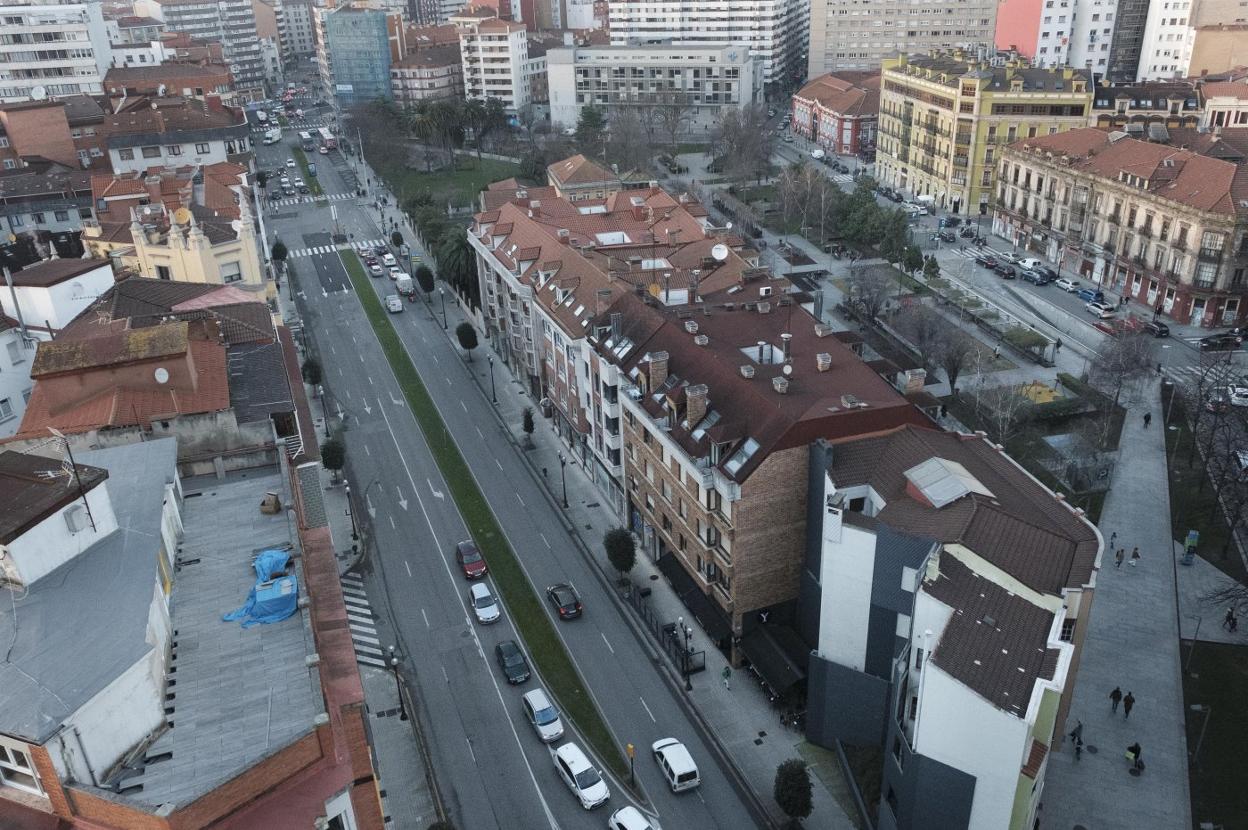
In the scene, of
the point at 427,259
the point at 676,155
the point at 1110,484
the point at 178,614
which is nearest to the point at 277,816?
the point at 178,614

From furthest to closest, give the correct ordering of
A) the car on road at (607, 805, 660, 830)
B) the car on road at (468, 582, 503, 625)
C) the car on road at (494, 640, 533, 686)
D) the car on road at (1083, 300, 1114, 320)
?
the car on road at (1083, 300, 1114, 320), the car on road at (468, 582, 503, 625), the car on road at (494, 640, 533, 686), the car on road at (607, 805, 660, 830)

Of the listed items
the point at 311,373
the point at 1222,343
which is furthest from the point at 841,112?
the point at 311,373

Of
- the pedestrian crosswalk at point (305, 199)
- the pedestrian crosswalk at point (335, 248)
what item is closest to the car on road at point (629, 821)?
the pedestrian crosswalk at point (335, 248)

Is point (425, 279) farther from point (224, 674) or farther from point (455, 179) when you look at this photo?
point (224, 674)

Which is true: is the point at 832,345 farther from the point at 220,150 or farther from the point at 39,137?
the point at 39,137

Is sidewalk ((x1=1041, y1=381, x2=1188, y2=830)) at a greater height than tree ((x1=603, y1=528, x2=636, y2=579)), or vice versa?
tree ((x1=603, y1=528, x2=636, y2=579))

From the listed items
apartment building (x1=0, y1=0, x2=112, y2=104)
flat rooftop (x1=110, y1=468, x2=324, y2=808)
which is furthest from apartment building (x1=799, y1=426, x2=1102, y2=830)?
apartment building (x1=0, y1=0, x2=112, y2=104)

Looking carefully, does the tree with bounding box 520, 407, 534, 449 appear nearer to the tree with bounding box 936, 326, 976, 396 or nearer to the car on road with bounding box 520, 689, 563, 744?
the car on road with bounding box 520, 689, 563, 744
